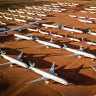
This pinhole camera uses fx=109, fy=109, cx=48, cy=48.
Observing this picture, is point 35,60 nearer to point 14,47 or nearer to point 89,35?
point 14,47

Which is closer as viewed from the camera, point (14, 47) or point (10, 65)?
point (10, 65)

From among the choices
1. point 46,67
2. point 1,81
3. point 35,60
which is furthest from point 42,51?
point 1,81

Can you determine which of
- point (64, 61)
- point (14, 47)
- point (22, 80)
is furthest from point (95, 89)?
point (14, 47)

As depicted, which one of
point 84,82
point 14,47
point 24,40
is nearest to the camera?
point 84,82

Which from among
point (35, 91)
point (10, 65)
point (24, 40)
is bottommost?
point (35, 91)

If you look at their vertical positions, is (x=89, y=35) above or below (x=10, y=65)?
above

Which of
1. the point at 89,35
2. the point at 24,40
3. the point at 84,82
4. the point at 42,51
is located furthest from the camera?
the point at 89,35

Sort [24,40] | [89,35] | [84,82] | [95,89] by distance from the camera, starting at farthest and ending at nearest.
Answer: [89,35]
[24,40]
[84,82]
[95,89]

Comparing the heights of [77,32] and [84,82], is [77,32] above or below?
above

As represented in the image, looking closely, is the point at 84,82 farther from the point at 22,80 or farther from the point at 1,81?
the point at 1,81
